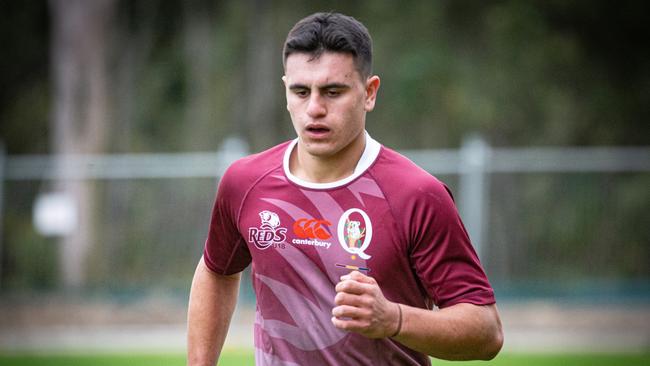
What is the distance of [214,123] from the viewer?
23.7 meters

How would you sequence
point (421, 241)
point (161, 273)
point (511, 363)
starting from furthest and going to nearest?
1. point (161, 273)
2. point (511, 363)
3. point (421, 241)

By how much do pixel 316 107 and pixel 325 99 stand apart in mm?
58

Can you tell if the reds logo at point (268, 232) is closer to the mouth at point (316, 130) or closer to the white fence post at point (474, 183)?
the mouth at point (316, 130)

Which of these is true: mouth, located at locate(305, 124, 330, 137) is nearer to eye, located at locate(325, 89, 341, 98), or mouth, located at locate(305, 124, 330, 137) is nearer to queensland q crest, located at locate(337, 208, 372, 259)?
eye, located at locate(325, 89, 341, 98)

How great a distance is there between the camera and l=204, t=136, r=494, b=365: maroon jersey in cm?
381

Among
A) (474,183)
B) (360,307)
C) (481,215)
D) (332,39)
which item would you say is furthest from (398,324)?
(474,183)

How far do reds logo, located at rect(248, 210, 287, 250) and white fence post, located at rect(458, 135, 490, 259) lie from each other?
35.3 ft

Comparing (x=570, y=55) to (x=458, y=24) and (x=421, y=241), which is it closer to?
(x=458, y=24)

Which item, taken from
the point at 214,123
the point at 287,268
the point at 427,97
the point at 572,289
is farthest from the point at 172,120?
the point at 287,268

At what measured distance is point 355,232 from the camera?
3.92 metres

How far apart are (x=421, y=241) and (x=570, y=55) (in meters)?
20.2

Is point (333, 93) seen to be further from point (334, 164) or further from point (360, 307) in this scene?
point (360, 307)

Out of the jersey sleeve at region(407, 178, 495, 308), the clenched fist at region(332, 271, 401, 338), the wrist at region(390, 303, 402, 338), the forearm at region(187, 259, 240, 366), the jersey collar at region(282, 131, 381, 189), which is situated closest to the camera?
the clenched fist at region(332, 271, 401, 338)

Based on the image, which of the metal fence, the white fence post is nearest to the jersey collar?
the metal fence
